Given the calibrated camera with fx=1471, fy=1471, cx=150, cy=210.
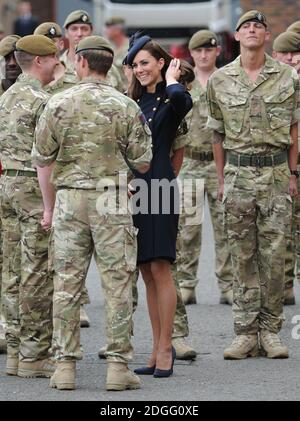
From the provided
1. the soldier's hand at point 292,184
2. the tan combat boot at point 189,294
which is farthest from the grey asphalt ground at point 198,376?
the soldier's hand at point 292,184

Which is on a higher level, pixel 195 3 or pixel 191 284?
pixel 195 3

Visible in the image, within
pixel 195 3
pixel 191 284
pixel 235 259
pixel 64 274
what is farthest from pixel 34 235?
pixel 195 3

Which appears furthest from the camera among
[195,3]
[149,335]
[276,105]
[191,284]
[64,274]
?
[195,3]

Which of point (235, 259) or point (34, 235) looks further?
point (235, 259)

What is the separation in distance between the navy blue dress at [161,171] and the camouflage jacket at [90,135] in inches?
21.0

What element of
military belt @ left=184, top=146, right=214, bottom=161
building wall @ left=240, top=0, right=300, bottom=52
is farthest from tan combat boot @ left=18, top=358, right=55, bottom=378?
building wall @ left=240, top=0, right=300, bottom=52

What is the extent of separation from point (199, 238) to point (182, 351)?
280cm

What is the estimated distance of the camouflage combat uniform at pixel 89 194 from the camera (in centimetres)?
872

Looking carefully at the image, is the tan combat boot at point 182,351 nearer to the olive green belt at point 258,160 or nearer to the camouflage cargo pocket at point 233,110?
the olive green belt at point 258,160

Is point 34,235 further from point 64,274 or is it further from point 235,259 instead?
point 235,259

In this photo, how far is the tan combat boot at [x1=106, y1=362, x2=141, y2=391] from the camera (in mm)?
8836

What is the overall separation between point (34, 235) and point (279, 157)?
5.96ft

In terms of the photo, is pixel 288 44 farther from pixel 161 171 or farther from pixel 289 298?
pixel 161 171

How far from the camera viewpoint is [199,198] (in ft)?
41.9
